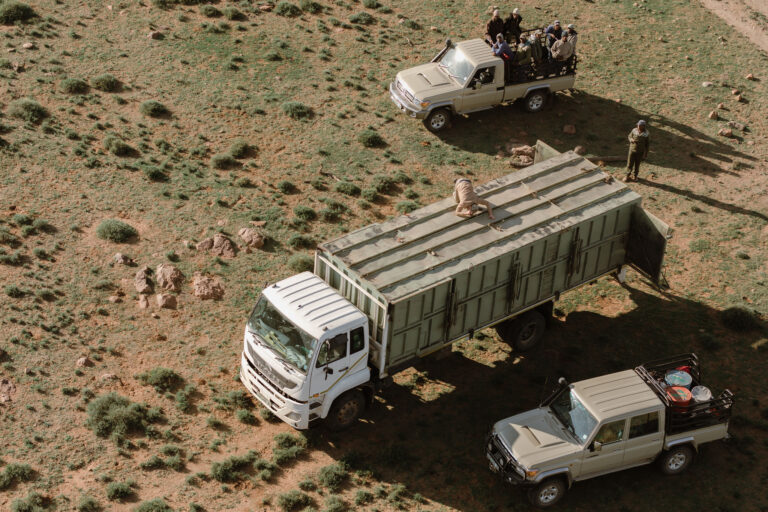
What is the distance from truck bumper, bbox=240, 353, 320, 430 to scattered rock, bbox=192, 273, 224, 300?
366 cm

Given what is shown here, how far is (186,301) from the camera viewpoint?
20453 millimetres

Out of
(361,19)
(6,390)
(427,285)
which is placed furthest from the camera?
(361,19)

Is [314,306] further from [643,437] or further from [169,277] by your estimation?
[643,437]

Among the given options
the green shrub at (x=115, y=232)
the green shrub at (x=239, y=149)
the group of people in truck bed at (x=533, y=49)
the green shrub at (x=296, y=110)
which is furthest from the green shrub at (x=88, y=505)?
the group of people in truck bed at (x=533, y=49)

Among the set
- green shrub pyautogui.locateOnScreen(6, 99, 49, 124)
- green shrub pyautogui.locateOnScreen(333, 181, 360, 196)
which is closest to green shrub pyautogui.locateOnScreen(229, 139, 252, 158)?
green shrub pyautogui.locateOnScreen(333, 181, 360, 196)

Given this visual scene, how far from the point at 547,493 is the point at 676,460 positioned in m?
2.87

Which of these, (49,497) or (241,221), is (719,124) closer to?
(241,221)

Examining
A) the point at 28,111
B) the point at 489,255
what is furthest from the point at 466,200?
the point at 28,111

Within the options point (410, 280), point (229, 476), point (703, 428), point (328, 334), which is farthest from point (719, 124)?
point (229, 476)

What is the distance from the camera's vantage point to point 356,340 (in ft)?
53.6

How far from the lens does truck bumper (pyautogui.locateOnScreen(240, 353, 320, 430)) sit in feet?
53.7

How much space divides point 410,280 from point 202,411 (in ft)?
17.9

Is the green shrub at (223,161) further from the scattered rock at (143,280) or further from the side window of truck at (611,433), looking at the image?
the side window of truck at (611,433)

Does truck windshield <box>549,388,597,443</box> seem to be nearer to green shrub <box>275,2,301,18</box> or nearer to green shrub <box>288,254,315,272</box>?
green shrub <box>288,254,315,272</box>
